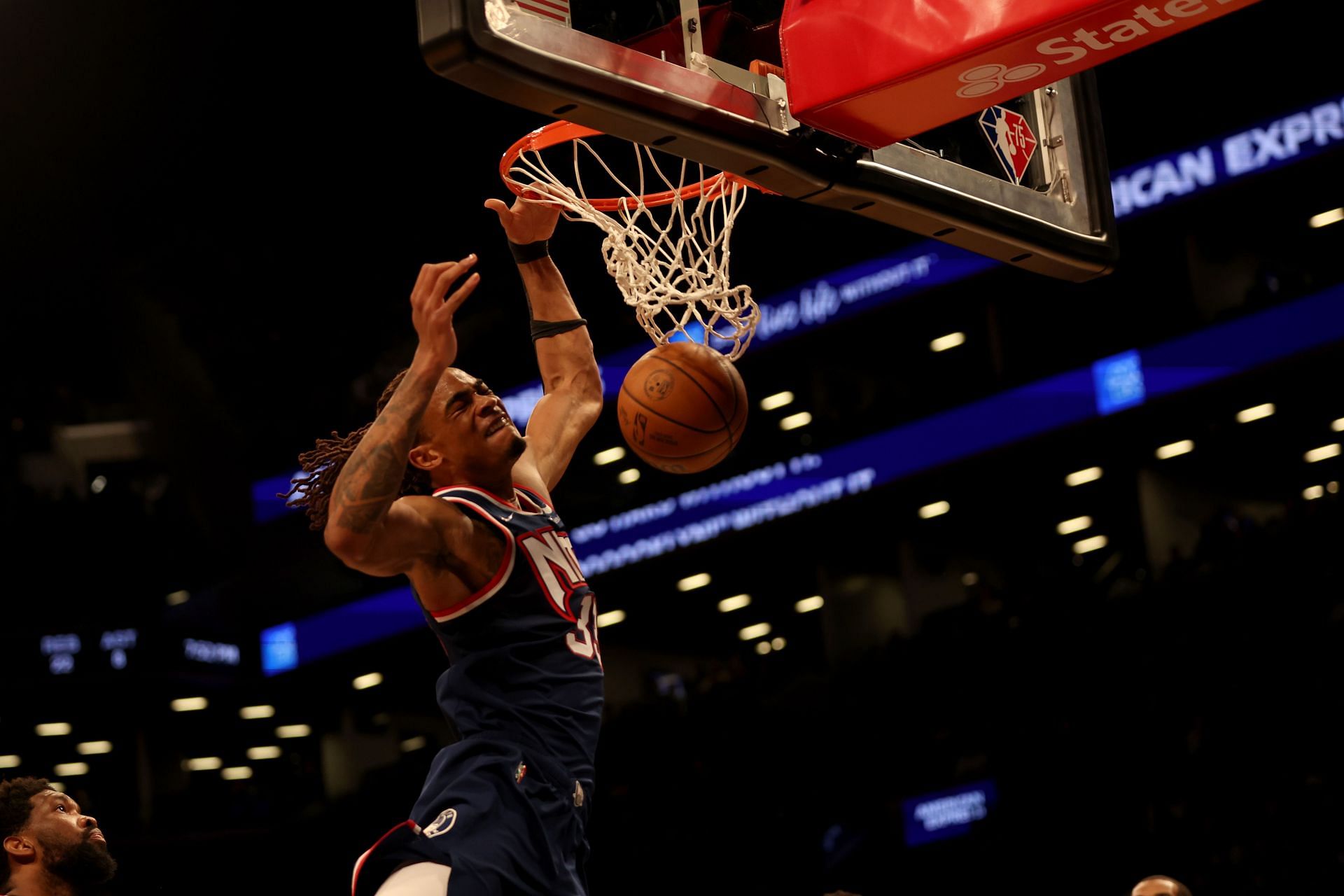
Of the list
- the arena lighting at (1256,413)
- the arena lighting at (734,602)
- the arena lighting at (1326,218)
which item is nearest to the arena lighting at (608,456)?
the arena lighting at (734,602)

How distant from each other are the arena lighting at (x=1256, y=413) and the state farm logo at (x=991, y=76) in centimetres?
769

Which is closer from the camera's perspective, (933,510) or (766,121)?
(766,121)

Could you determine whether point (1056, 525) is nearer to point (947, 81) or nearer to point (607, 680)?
point (607, 680)

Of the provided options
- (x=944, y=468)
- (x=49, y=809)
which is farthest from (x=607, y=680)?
(x=49, y=809)

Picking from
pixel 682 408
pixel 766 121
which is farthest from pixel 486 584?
pixel 766 121

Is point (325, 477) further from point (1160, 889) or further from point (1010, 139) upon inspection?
point (1160, 889)

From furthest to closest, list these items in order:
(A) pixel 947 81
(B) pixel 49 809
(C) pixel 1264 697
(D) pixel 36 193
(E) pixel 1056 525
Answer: (E) pixel 1056 525 < (D) pixel 36 193 < (C) pixel 1264 697 < (B) pixel 49 809 < (A) pixel 947 81

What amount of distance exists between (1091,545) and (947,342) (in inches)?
72.2

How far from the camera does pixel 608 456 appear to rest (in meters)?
12.2

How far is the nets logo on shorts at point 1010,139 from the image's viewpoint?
12.7 feet

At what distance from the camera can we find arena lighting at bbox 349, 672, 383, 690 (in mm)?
13516

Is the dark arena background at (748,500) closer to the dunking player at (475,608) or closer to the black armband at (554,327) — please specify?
the black armband at (554,327)

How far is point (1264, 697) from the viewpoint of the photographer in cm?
916

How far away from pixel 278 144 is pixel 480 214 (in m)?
1.74
